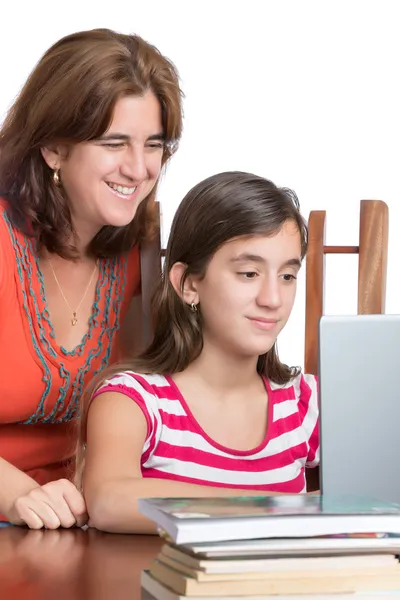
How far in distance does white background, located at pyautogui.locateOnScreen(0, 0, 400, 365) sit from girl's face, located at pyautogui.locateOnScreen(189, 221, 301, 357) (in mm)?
1678

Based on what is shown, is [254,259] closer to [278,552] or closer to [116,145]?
[116,145]

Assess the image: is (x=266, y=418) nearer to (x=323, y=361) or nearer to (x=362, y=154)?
(x=323, y=361)

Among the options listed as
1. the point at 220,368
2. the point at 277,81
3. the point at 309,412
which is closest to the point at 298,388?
the point at 309,412

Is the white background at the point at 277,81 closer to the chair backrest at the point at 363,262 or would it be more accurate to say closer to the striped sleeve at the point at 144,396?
the chair backrest at the point at 363,262

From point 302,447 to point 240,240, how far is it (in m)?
0.38

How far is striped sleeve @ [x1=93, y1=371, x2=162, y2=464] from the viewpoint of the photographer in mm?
1524

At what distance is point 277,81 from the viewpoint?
3.29 metres

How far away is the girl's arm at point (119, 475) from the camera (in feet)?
4.17

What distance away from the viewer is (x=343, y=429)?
3.29 ft

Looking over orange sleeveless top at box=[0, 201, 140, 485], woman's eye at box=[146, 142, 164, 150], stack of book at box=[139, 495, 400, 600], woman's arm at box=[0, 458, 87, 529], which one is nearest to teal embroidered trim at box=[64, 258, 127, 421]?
orange sleeveless top at box=[0, 201, 140, 485]

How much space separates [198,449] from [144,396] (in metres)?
0.13

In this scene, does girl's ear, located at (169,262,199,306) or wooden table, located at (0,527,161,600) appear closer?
wooden table, located at (0,527,161,600)

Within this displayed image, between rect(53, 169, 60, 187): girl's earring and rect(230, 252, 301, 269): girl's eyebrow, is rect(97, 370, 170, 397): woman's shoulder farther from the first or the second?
rect(53, 169, 60, 187): girl's earring

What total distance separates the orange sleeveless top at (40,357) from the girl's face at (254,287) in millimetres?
375
